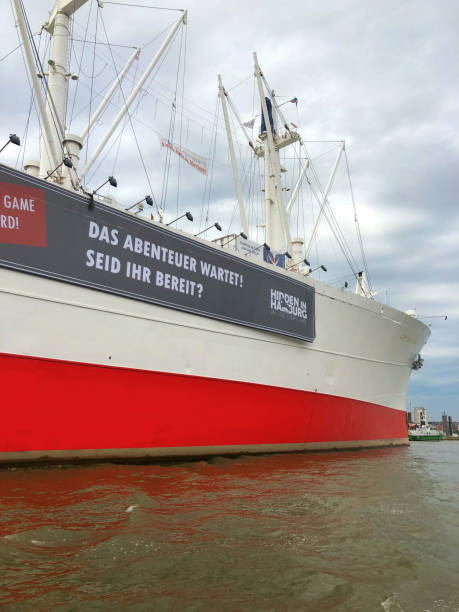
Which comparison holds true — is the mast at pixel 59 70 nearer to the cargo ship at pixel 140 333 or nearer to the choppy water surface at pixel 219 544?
the cargo ship at pixel 140 333

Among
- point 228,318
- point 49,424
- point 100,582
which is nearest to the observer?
point 100,582

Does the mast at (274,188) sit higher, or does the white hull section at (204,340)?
the mast at (274,188)

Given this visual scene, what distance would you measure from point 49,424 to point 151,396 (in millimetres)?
1962

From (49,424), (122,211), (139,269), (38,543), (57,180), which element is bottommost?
(38,543)

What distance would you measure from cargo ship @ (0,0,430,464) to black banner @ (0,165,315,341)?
0.09ft

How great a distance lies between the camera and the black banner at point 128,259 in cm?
696

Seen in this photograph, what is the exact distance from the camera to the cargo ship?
6898mm

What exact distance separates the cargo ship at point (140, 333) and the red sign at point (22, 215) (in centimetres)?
2

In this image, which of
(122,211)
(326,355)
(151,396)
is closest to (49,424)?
(151,396)

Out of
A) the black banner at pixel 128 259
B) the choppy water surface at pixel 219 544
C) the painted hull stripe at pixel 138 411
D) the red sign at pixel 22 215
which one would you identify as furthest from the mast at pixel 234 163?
the choppy water surface at pixel 219 544

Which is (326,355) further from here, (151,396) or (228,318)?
(151,396)

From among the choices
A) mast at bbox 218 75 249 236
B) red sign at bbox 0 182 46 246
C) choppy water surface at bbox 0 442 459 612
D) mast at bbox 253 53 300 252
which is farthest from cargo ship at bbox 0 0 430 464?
mast at bbox 253 53 300 252

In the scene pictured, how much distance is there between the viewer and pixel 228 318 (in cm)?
995

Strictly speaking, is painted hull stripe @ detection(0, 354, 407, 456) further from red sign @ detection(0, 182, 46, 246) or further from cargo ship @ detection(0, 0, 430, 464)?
red sign @ detection(0, 182, 46, 246)
